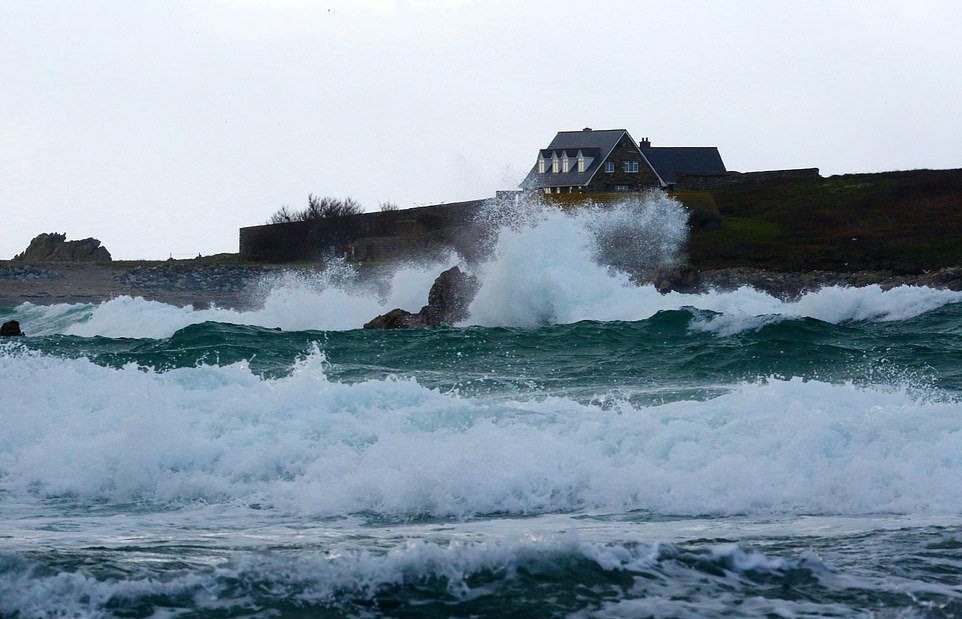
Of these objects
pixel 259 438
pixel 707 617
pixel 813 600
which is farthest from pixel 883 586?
pixel 259 438

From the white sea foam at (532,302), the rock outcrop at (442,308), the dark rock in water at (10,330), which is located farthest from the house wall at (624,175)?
the dark rock in water at (10,330)

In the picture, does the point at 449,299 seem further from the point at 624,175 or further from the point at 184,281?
the point at 624,175

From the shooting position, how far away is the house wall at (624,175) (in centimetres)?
5100

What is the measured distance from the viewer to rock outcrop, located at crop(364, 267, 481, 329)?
22.2 m

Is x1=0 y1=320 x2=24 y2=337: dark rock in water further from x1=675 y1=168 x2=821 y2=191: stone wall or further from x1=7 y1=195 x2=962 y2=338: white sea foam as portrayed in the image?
x1=675 y1=168 x2=821 y2=191: stone wall

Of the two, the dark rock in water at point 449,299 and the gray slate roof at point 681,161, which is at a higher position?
the gray slate roof at point 681,161

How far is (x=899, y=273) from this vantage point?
3525 cm

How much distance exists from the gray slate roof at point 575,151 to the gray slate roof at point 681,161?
2.04 metres

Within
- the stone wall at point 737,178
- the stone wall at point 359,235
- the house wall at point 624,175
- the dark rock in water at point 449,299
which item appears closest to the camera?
the dark rock in water at point 449,299

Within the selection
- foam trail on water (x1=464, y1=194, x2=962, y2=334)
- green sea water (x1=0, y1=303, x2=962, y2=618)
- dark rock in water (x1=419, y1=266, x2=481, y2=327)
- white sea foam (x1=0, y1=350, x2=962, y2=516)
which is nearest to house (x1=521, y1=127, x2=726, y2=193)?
foam trail on water (x1=464, y1=194, x2=962, y2=334)

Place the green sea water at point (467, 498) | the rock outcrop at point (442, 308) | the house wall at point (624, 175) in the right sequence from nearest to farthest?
1. the green sea water at point (467, 498)
2. the rock outcrop at point (442, 308)
3. the house wall at point (624, 175)

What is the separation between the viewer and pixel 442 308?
76.1ft

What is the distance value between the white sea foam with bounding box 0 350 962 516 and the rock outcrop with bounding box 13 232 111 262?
36.5 m

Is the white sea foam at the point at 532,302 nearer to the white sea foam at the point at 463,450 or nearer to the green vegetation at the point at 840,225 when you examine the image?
the green vegetation at the point at 840,225
